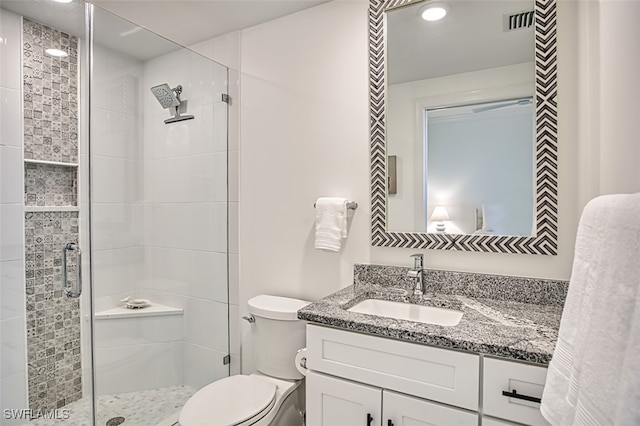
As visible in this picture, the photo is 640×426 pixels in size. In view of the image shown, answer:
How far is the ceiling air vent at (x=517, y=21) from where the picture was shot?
1.41 m

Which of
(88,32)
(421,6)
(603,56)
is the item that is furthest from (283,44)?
(603,56)

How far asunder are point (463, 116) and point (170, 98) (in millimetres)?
1570

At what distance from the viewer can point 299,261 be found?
1.96 meters

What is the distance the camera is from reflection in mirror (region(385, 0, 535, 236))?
143 centimetres

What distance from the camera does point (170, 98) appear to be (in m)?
2.00

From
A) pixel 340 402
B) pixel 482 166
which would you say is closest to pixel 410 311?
pixel 340 402

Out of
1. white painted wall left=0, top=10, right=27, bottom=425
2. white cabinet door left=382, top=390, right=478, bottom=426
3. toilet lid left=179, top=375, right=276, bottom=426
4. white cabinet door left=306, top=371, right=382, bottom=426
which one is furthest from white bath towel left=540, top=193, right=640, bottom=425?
white painted wall left=0, top=10, right=27, bottom=425

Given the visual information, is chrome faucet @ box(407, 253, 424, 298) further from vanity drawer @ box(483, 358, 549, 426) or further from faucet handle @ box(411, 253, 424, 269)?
vanity drawer @ box(483, 358, 549, 426)

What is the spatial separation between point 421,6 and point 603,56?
0.91 m

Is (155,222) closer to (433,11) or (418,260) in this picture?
(418,260)

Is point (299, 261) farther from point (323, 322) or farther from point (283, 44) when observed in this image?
point (283, 44)

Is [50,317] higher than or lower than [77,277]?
lower

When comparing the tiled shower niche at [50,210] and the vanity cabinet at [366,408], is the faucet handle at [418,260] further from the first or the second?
the tiled shower niche at [50,210]

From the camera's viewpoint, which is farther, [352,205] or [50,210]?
[352,205]
